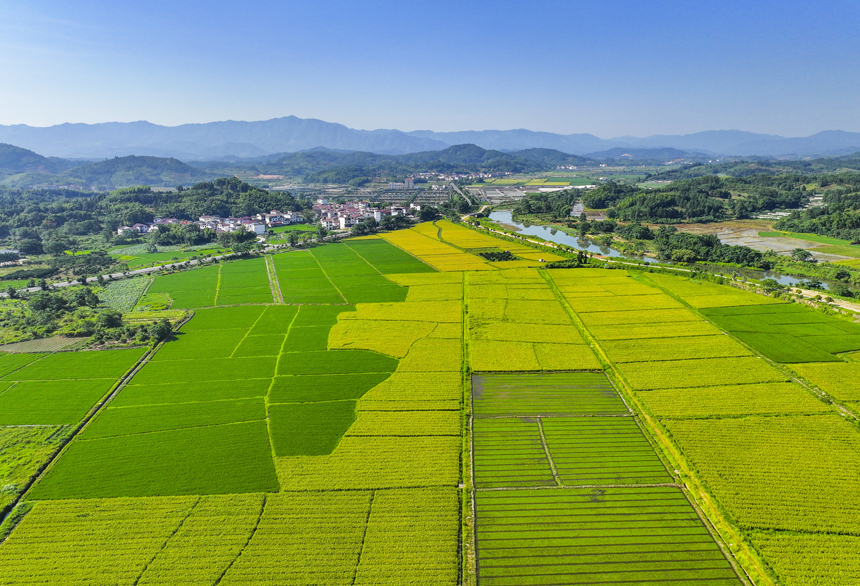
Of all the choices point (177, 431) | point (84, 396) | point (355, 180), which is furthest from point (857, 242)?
point (355, 180)

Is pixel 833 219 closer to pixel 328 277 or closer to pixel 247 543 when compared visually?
pixel 328 277

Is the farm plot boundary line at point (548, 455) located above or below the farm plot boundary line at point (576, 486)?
above

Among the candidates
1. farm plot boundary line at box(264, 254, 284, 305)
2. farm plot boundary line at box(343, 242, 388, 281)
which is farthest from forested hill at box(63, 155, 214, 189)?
farm plot boundary line at box(264, 254, 284, 305)

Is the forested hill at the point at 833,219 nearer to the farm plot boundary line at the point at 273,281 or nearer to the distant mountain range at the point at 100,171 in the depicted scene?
the farm plot boundary line at the point at 273,281

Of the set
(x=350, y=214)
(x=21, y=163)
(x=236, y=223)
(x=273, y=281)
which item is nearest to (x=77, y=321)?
(x=273, y=281)

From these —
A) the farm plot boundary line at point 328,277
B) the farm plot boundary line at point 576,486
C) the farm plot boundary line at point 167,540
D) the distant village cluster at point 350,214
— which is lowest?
the farm plot boundary line at point 167,540

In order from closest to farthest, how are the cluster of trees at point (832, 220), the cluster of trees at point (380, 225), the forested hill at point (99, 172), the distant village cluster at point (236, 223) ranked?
the cluster of trees at point (832, 220) < the cluster of trees at point (380, 225) < the distant village cluster at point (236, 223) < the forested hill at point (99, 172)

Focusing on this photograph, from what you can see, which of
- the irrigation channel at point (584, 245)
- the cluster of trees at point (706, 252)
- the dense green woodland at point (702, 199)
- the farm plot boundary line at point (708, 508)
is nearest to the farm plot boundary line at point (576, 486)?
the farm plot boundary line at point (708, 508)
